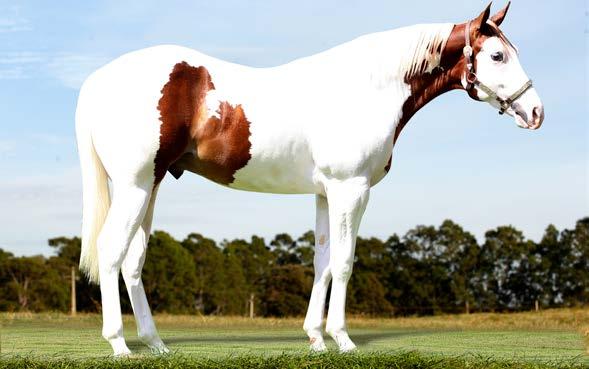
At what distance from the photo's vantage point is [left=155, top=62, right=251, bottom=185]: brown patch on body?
6266mm

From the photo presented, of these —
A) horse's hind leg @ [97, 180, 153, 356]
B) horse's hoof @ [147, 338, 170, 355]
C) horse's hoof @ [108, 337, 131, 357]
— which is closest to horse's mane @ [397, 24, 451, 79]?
horse's hind leg @ [97, 180, 153, 356]

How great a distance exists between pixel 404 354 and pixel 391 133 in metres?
2.01

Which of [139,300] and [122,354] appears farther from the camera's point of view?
[139,300]

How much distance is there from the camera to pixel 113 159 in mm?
6258

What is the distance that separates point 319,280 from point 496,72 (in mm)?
2527

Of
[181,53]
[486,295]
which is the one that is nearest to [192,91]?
[181,53]

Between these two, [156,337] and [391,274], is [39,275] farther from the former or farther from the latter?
[156,337]

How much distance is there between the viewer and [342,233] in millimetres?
6316

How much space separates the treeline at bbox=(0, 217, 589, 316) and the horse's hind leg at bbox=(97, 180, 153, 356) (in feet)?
80.0

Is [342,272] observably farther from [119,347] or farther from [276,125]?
[119,347]

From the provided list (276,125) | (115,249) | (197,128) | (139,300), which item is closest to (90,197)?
(115,249)

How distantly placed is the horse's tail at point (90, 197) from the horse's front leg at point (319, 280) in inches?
75.9

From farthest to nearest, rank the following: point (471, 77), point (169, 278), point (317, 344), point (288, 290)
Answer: point (169, 278)
point (288, 290)
point (471, 77)
point (317, 344)

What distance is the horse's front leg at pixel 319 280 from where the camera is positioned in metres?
6.59
